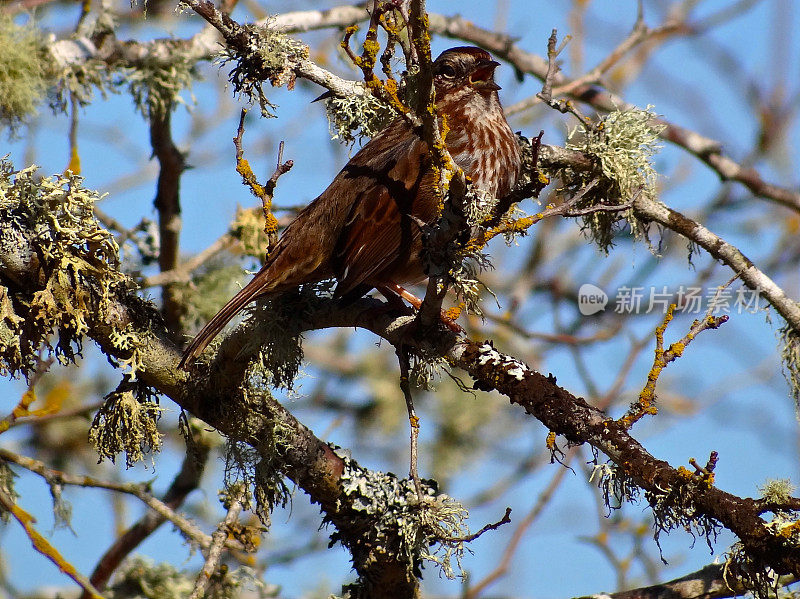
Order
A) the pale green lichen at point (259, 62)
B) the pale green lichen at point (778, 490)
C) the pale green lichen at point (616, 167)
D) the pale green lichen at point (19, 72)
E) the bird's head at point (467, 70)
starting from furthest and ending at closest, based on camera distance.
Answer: the bird's head at point (467, 70), the pale green lichen at point (19, 72), the pale green lichen at point (616, 167), the pale green lichen at point (259, 62), the pale green lichen at point (778, 490)

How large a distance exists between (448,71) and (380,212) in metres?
1.01

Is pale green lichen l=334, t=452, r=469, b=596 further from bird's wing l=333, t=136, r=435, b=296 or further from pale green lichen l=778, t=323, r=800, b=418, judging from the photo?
pale green lichen l=778, t=323, r=800, b=418

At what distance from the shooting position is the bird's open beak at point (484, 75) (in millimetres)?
4422

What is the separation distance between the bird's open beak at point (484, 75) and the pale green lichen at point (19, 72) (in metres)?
2.14

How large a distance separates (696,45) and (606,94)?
1.99m

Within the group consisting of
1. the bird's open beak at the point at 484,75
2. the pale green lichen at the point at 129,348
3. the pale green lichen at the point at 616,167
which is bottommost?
the pale green lichen at the point at 129,348

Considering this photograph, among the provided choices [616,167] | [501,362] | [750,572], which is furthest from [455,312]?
[750,572]

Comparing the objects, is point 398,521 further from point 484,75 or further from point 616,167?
point 484,75

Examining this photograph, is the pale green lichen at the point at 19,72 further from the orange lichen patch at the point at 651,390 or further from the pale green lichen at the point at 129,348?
the orange lichen patch at the point at 651,390

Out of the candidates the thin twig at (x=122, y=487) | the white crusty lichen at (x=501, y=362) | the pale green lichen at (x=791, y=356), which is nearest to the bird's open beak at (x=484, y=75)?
the pale green lichen at (x=791, y=356)

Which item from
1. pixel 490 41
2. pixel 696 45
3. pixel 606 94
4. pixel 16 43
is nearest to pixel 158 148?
pixel 16 43

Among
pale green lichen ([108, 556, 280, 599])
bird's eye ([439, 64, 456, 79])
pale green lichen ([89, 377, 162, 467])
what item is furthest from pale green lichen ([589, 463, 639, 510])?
bird's eye ([439, 64, 456, 79])

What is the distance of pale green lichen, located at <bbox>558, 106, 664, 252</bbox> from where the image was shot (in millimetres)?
3691

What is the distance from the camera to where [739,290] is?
3506 millimetres
